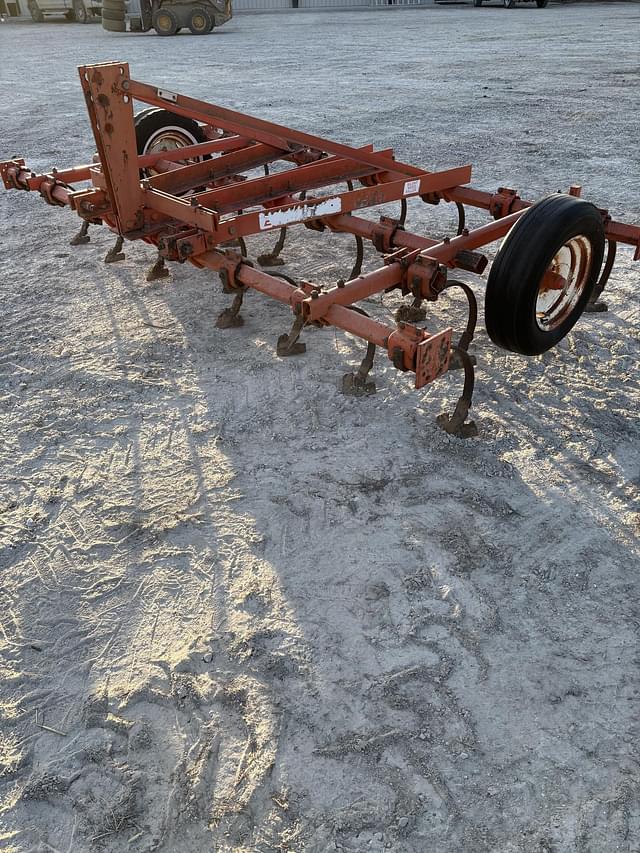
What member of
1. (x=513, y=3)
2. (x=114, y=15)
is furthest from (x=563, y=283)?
(x=513, y=3)

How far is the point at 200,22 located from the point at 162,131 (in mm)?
18647

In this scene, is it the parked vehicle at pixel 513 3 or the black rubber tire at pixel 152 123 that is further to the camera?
the parked vehicle at pixel 513 3

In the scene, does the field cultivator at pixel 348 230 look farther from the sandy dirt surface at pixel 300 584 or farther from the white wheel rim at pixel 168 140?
the white wheel rim at pixel 168 140

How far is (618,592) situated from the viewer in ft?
8.89

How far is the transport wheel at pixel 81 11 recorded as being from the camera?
83.9 ft

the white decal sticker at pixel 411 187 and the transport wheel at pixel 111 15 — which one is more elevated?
the transport wheel at pixel 111 15

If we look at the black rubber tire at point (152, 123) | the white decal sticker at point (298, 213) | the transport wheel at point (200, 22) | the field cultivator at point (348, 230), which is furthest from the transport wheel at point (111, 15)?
the white decal sticker at point (298, 213)

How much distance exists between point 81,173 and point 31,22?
95.6ft

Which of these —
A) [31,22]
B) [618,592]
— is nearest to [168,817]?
[618,592]

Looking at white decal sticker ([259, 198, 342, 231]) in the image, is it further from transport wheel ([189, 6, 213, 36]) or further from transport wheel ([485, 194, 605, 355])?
transport wheel ([189, 6, 213, 36])

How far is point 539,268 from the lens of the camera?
3.51 meters

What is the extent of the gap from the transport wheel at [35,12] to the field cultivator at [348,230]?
2749 centimetres

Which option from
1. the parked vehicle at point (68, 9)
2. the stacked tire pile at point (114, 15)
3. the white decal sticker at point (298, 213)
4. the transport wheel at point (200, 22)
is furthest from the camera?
the parked vehicle at point (68, 9)

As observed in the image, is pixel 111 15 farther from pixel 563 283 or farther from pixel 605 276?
pixel 563 283
